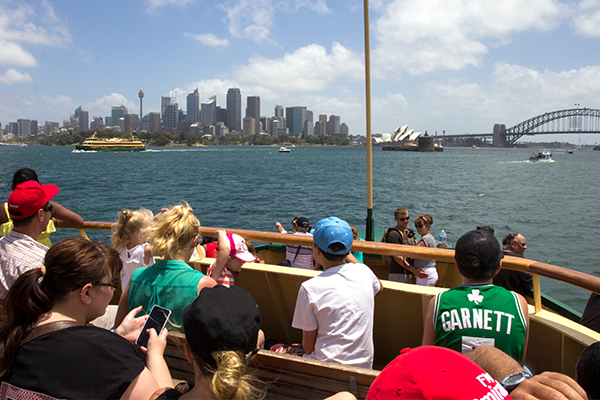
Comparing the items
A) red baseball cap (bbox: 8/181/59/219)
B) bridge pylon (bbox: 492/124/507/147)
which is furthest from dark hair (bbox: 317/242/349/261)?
bridge pylon (bbox: 492/124/507/147)

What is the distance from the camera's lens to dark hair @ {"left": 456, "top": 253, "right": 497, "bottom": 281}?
221 cm

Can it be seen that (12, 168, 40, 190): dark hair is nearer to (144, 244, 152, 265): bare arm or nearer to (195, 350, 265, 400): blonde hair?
(144, 244, 152, 265): bare arm

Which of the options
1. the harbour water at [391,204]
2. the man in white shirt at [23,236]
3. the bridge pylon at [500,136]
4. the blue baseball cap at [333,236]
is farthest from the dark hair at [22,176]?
the bridge pylon at [500,136]

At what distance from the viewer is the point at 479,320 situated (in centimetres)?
208

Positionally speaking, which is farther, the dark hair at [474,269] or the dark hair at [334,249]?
the dark hair at [334,249]

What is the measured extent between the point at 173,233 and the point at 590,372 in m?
2.15

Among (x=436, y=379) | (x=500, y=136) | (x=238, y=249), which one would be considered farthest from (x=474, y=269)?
(x=500, y=136)

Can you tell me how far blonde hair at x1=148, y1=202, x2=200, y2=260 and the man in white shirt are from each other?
3.12ft

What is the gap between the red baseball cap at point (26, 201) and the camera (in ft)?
9.30

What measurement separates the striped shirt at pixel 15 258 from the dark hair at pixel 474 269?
2.82 meters

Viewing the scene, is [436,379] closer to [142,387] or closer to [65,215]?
[142,387]

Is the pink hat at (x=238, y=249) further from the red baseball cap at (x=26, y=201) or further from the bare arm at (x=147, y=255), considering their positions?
the red baseball cap at (x=26, y=201)

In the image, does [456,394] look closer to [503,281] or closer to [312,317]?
[312,317]

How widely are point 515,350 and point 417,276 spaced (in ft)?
8.96
